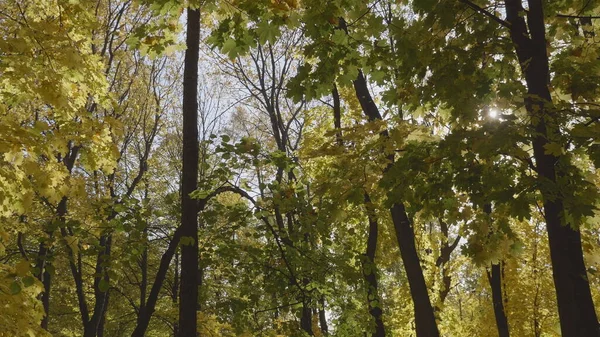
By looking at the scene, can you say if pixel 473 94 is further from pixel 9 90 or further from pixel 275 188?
pixel 9 90

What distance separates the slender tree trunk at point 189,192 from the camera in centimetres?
442

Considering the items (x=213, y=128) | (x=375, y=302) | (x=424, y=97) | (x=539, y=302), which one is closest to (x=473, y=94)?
(x=424, y=97)

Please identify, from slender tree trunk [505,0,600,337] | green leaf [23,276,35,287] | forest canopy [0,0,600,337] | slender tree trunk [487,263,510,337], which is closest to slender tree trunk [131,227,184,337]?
forest canopy [0,0,600,337]

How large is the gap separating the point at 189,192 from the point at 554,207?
3416mm

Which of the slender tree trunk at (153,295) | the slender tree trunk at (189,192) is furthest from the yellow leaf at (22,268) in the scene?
the slender tree trunk at (189,192)

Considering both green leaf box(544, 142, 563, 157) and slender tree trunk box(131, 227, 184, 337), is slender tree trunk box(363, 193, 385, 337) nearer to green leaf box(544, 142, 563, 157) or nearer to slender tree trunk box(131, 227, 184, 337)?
slender tree trunk box(131, 227, 184, 337)

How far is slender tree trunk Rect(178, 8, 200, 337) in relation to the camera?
4.42 metres

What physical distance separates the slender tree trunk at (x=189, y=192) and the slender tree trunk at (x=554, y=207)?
10.3ft

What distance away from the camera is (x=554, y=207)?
3426 millimetres

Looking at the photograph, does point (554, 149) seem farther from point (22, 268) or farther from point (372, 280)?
point (372, 280)

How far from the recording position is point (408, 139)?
4.51 metres

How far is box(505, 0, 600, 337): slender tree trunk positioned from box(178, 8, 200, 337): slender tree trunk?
10.3ft

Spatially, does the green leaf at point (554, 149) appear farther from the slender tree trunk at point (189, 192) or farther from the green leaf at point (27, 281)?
the green leaf at point (27, 281)

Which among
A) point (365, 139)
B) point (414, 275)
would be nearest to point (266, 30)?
point (365, 139)
